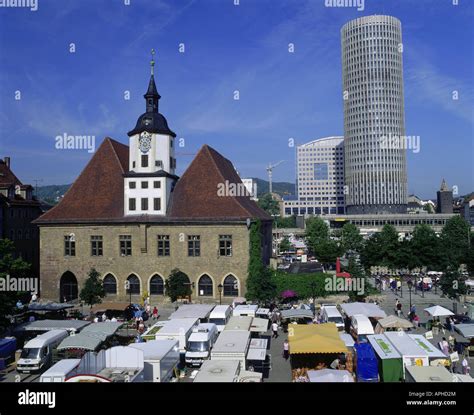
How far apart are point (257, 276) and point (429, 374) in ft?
75.2

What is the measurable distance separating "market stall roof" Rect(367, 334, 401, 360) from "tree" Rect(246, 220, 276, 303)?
15613 millimetres

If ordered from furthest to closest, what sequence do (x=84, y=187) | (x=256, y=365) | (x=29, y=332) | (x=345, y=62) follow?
(x=345, y=62)
(x=84, y=187)
(x=29, y=332)
(x=256, y=365)

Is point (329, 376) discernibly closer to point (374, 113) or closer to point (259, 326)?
point (259, 326)

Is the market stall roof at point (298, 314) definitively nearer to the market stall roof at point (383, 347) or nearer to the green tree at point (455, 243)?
the market stall roof at point (383, 347)

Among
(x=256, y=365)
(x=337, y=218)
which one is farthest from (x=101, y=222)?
(x=337, y=218)

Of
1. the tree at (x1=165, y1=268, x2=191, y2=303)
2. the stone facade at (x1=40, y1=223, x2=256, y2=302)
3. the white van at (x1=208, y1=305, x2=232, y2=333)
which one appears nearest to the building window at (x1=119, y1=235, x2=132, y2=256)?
the stone facade at (x1=40, y1=223, x2=256, y2=302)

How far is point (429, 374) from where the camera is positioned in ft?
54.8

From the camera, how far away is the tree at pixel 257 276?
1512 inches

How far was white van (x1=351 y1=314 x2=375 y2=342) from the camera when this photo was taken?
25891 mm

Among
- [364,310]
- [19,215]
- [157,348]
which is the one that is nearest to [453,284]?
[364,310]

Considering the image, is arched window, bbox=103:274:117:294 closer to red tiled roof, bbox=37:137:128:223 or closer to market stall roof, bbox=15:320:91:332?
red tiled roof, bbox=37:137:128:223
